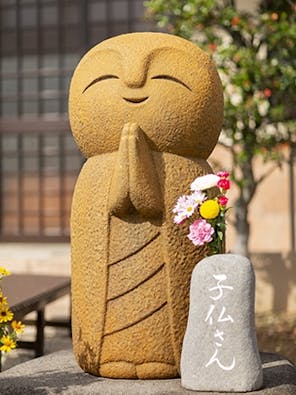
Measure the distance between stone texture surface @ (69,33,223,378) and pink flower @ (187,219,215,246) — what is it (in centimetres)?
15

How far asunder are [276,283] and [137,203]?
12.5ft

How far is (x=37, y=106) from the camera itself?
8820mm

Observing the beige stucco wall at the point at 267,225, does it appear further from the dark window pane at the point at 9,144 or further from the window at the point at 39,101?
the dark window pane at the point at 9,144

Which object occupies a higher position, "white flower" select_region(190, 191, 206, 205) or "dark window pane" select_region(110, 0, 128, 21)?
"dark window pane" select_region(110, 0, 128, 21)

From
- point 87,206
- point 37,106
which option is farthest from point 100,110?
point 37,106

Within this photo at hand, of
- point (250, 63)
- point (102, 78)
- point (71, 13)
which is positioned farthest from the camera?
point (71, 13)

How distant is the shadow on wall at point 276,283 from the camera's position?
269 inches

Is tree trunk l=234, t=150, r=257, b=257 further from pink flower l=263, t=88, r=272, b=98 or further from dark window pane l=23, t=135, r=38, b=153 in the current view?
dark window pane l=23, t=135, r=38, b=153

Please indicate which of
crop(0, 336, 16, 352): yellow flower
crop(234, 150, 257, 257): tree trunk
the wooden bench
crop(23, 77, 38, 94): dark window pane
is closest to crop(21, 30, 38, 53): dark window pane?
crop(23, 77, 38, 94): dark window pane

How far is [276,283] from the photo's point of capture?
6848 millimetres

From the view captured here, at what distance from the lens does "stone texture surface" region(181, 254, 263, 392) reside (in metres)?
3.18

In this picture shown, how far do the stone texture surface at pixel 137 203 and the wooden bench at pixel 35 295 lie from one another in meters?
1.35

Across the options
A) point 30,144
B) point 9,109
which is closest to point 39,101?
point 9,109

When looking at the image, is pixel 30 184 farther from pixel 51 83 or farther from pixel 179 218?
pixel 179 218
